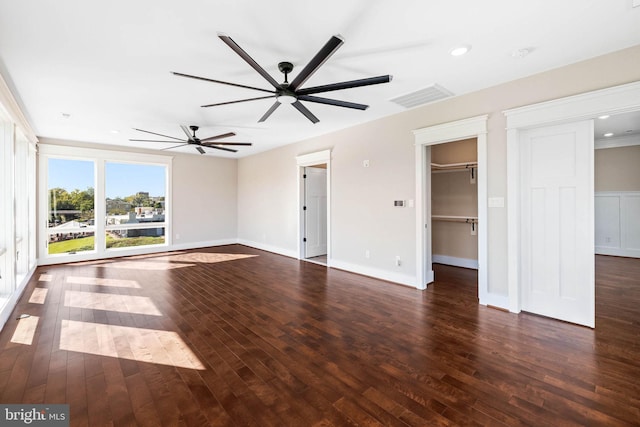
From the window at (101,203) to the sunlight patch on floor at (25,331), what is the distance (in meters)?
3.62

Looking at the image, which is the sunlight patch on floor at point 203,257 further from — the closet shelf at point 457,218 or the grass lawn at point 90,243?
the closet shelf at point 457,218

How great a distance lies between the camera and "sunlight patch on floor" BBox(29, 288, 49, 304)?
3669 millimetres

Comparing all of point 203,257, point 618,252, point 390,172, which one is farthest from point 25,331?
point 618,252

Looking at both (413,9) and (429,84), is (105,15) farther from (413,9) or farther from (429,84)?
(429,84)

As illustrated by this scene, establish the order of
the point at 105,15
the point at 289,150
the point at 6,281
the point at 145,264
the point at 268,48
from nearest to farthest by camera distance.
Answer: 1. the point at 105,15
2. the point at 268,48
3. the point at 6,281
4. the point at 145,264
5. the point at 289,150

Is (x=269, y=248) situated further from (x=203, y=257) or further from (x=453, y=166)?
(x=453, y=166)

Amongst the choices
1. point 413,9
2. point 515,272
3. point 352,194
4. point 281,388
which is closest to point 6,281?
point 281,388

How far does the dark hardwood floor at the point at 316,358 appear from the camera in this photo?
1738 mm

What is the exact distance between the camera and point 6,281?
3.47m

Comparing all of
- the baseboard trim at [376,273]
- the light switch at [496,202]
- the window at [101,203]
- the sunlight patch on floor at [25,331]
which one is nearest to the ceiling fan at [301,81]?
the light switch at [496,202]

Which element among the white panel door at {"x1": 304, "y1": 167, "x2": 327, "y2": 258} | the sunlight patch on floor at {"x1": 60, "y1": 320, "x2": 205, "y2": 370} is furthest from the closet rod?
the sunlight patch on floor at {"x1": 60, "y1": 320, "x2": 205, "y2": 370}

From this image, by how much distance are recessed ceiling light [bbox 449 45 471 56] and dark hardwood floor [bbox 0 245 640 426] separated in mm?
2697

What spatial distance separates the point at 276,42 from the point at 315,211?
4.35 meters

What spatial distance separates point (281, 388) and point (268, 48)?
2811 mm
